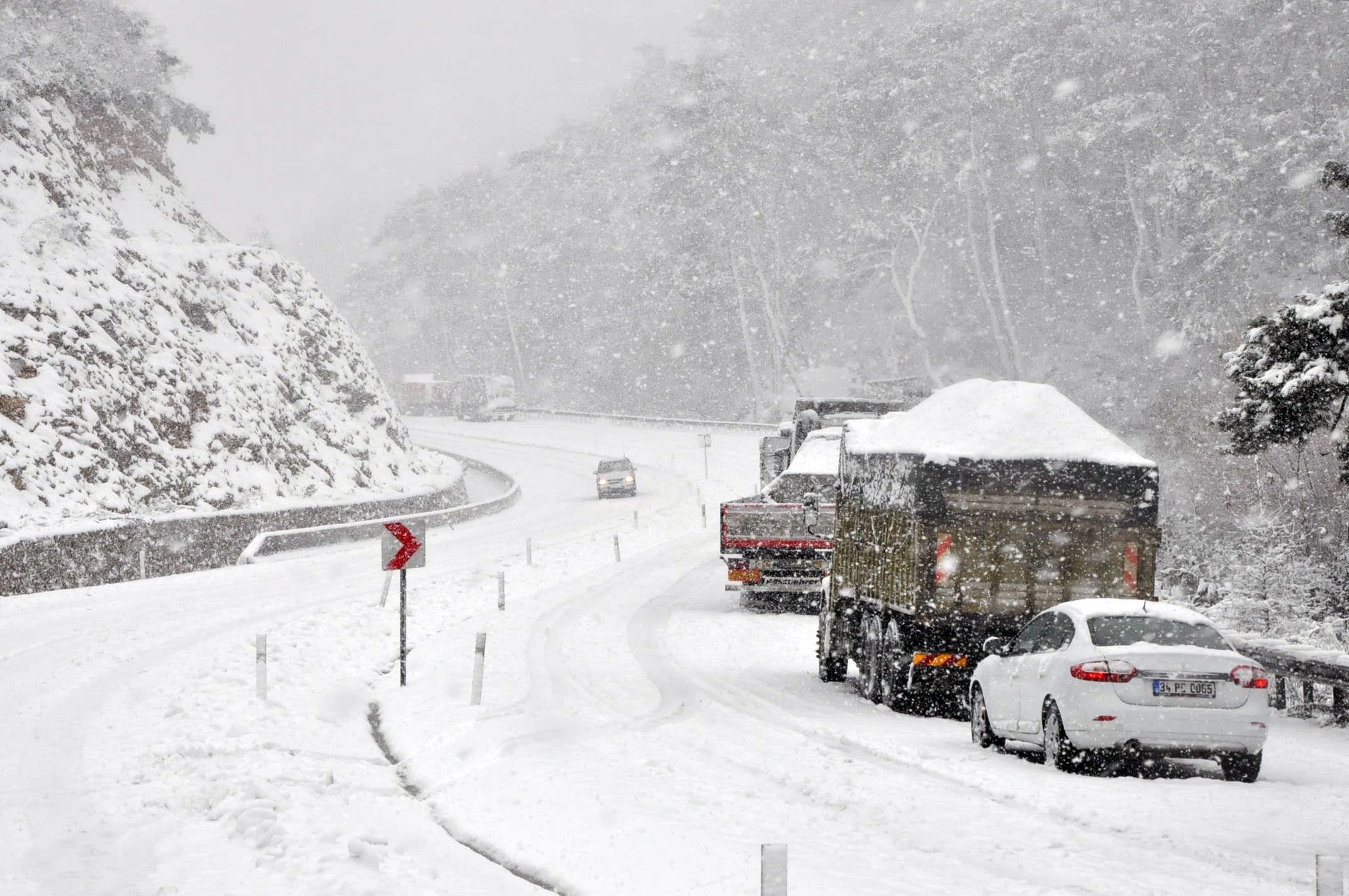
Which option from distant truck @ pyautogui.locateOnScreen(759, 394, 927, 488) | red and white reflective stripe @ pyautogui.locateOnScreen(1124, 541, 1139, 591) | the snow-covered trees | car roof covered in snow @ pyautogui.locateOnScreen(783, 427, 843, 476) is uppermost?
the snow-covered trees

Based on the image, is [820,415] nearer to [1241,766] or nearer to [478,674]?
[478,674]

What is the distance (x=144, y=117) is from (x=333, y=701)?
39144 mm

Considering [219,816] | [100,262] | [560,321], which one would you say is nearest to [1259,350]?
[219,816]

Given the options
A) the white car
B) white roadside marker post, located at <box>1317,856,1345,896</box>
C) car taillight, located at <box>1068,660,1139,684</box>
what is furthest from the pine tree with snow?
white roadside marker post, located at <box>1317,856,1345,896</box>

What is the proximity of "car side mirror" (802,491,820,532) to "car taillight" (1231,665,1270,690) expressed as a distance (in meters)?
11.7

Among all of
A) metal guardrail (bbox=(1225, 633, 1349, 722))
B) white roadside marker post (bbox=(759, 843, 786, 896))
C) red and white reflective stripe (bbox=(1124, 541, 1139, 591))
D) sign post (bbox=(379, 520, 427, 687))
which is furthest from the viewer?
sign post (bbox=(379, 520, 427, 687))

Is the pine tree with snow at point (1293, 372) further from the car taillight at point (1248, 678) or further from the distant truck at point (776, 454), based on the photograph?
the distant truck at point (776, 454)

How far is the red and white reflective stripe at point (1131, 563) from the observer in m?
13.4

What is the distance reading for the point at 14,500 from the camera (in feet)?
96.2

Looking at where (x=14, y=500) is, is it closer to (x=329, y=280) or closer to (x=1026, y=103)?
(x=1026, y=103)

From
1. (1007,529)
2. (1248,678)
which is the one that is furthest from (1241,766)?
(1007,529)

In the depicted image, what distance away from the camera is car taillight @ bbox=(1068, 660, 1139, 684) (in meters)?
10.3

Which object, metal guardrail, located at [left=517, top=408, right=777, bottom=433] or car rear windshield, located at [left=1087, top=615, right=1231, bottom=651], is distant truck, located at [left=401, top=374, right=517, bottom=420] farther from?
car rear windshield, located at [left=1087, top=615, right=1231, bottom=651]

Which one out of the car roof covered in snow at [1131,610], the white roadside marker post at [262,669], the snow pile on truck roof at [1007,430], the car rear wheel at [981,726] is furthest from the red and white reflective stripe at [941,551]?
the white roadside marker post at [262,669]
